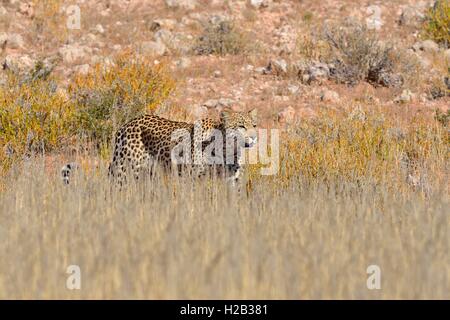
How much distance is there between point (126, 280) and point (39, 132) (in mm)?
6378

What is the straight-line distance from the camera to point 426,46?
50.9 feet

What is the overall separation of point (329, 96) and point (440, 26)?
3.40 m

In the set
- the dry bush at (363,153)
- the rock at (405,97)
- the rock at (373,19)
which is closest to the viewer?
the dry bush at (363,153)

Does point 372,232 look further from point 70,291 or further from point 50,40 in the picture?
point 50,40

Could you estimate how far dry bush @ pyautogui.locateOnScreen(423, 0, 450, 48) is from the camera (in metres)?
15.6

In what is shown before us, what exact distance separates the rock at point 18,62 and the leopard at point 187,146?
15.8ft

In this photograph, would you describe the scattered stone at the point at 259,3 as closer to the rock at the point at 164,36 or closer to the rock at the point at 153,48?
the rock at the point at 164,36

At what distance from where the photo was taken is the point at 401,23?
55.6ft

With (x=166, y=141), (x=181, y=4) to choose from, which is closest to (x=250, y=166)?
(x=166, y=141)

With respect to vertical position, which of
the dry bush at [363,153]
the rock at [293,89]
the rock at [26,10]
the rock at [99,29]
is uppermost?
the rock at [26,10]

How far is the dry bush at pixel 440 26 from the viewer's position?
15.6m

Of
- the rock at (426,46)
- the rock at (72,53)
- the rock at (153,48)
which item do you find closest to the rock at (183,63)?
the rock at (153,48)

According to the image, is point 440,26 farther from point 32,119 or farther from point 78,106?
point 32,119

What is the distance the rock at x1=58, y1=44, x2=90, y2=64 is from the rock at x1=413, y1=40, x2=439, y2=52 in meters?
5.38
